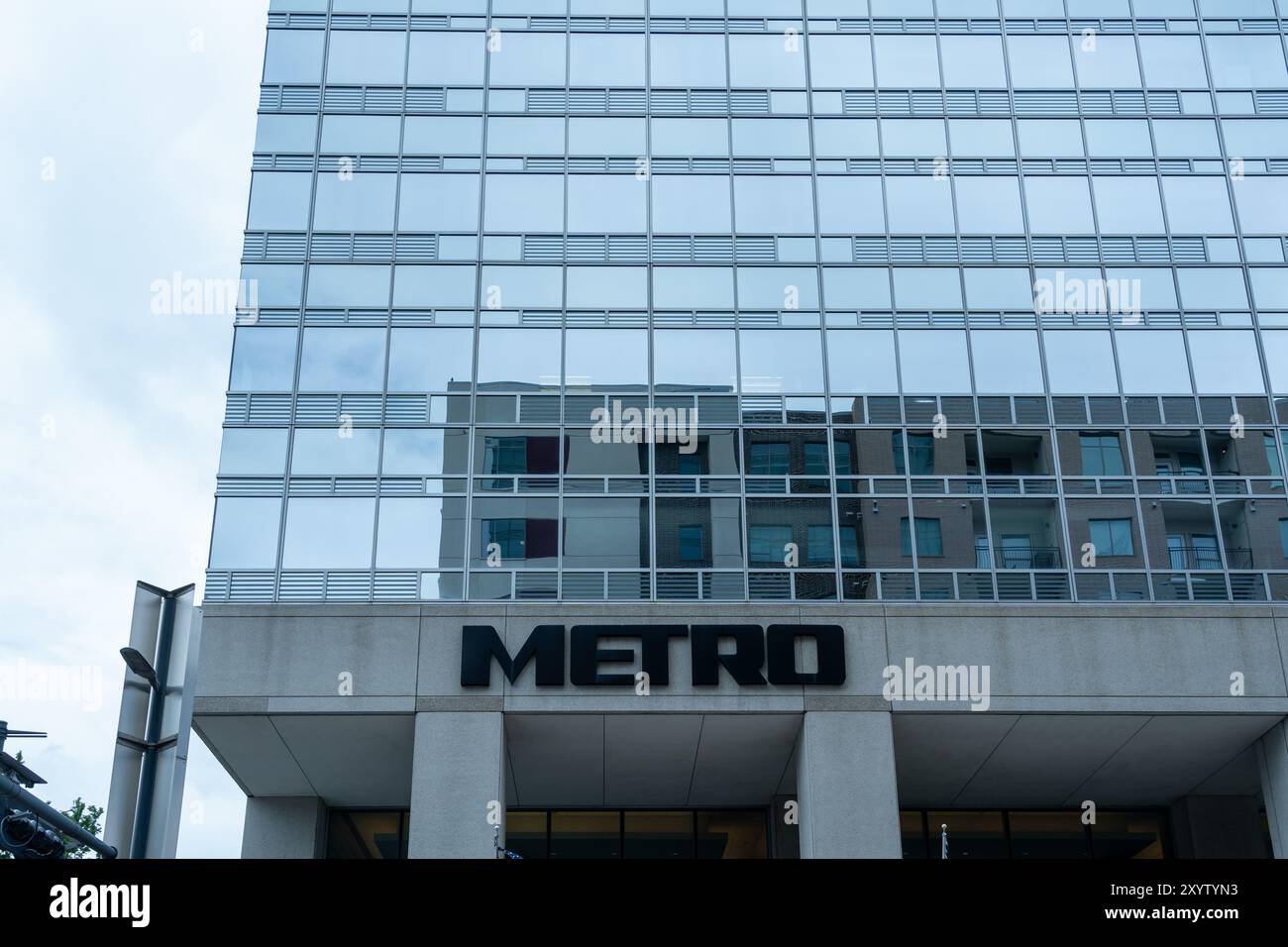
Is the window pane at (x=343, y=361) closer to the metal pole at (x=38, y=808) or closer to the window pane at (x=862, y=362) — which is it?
the window pane at (x=862, y=362)

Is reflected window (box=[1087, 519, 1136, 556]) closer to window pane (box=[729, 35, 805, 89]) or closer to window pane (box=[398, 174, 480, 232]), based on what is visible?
window pane (box=[729, 35, 805, 89])

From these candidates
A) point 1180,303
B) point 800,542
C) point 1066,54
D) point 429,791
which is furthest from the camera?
point 1066,54

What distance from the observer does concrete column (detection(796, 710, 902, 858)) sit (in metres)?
21.2

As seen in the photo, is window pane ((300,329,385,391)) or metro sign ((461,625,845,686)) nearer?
metro sign ((461,625,845,686))

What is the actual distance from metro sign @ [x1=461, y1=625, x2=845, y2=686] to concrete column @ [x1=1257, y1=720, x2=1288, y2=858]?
734 cm

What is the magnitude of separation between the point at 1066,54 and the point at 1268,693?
13405 millimetres

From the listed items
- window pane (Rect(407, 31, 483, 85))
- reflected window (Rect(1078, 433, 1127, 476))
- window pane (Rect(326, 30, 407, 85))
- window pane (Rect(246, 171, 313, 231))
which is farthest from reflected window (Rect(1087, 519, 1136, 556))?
window pane (Rect(326, 30, 407, 85))

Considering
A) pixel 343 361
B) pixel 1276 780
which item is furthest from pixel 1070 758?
pixel 343 361

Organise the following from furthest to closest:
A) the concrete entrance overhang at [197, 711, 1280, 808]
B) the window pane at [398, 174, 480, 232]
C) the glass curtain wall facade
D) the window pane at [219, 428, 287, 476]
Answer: the window pane at [398, 174, 480, 232] → the window pane at [219, 428, 287, 476] → the glass curtain wall facade → the concrete entrance overhang at [197, 711, 1280, 808]

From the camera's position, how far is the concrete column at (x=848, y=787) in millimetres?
21172
